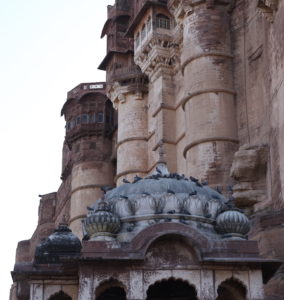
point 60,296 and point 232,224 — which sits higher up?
point 232,224

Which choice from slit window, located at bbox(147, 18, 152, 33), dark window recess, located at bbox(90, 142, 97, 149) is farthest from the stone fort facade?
dark window recess, located at bbox(90, 142, 97, 149)

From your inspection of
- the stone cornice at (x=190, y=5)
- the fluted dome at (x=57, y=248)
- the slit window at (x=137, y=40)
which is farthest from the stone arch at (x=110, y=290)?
the slit window at (x=137, y=40)

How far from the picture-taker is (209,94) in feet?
70.2

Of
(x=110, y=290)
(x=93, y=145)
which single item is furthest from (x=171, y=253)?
(x=93, y=145)

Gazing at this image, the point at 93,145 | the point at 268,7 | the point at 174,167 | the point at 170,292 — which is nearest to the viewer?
the point at 170,292

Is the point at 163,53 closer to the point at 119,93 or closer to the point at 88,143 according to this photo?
the point at 119,93

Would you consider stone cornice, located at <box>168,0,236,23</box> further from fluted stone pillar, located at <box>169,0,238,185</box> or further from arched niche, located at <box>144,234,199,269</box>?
arched niche, located at <box>144,234,199,269</box>

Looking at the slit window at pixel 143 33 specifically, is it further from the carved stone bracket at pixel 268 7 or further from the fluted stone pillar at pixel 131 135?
the carved stone bracket at pixel 268 7

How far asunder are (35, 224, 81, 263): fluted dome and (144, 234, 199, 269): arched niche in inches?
59.2

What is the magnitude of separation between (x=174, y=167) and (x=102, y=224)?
15302mm

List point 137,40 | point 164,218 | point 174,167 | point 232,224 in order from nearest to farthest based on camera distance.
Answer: point 232,224
point 164,218
point 174,167
point 137,40

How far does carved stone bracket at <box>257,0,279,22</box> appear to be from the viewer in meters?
17.5

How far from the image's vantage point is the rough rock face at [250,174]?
1873 centimetres

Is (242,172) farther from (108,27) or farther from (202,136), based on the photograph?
(108,27)
